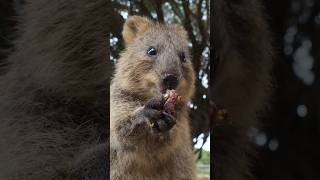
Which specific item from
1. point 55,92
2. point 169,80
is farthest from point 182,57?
point 55,92

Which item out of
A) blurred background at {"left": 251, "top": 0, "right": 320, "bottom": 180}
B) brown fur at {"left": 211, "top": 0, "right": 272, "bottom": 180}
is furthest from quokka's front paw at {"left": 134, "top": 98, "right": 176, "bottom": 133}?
blurred background at {"left": 251, "top": 0, "right": 320, "bottom": 180}

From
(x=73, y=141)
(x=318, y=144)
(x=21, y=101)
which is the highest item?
(x=21, y=101)

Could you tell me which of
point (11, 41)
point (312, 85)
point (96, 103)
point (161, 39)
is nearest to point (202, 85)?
point (161, 39)

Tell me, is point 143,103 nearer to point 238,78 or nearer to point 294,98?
point 238,78

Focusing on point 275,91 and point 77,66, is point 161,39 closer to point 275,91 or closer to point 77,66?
point 77,66

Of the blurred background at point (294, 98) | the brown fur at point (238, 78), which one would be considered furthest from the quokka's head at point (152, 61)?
the blurred background at point (294, 98)

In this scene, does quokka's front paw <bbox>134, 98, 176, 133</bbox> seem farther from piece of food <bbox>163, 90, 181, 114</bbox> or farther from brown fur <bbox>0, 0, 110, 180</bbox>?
brown fur <bbox>0, 0, 110, 180</bbox>
